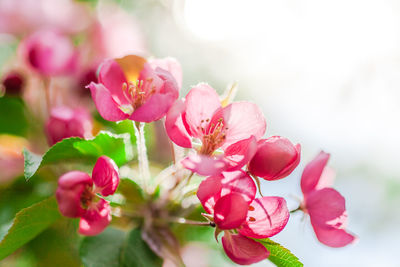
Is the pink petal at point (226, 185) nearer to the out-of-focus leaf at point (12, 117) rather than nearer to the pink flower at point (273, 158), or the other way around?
the pink flower at point (273, 158)

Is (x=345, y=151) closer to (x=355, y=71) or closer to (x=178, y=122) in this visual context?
(x=355, y=71)

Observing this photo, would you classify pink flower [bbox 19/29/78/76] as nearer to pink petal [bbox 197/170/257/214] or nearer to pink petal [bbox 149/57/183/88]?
pink petal [bbox 149/57/183/88]

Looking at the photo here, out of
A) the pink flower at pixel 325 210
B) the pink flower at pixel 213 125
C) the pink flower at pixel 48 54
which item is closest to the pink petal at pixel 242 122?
the pink flower at pixel 213 125

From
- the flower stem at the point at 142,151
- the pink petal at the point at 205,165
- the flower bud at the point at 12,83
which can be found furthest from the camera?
the flower bud at the point at 12,83

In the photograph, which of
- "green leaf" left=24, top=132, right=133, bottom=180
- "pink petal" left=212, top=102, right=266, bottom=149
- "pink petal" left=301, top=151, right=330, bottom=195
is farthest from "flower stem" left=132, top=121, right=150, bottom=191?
"pink petal" left=301, top=151, right=330, bottom=195

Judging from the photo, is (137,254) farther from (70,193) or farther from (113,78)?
(113,78)

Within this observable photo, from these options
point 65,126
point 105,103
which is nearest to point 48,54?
point 65,126
